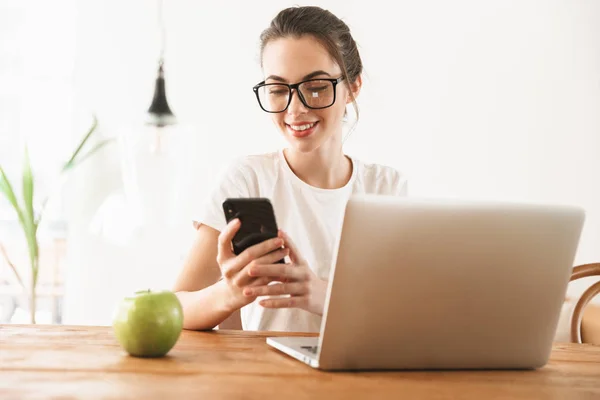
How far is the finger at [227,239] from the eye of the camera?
1.31m

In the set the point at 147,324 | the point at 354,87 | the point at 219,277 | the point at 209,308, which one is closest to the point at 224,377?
the point at 147,324

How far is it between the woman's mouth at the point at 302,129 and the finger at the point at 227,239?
624mm

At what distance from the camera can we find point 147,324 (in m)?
1.17

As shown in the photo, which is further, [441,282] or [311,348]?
[311,348]

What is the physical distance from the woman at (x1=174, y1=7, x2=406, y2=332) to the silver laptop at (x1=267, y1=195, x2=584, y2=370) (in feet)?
2.05

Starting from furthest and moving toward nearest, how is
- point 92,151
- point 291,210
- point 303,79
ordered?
point 92,151 → point 291,210 → point 303,79

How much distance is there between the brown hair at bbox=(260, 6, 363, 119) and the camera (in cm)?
198

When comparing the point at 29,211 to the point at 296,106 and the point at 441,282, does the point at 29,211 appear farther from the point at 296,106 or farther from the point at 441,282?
the point at 441,282

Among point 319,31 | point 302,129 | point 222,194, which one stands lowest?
point 222,194

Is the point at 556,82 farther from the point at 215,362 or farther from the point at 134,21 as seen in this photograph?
the point at 215,362

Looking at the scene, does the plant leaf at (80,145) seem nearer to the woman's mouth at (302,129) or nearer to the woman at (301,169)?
the woman at (301,169)

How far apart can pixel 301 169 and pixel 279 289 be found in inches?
29.1

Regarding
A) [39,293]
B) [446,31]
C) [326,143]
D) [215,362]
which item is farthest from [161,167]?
[215,362]

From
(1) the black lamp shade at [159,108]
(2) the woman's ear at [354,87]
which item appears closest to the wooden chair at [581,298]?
(2) the woman's ear at [354,87]
